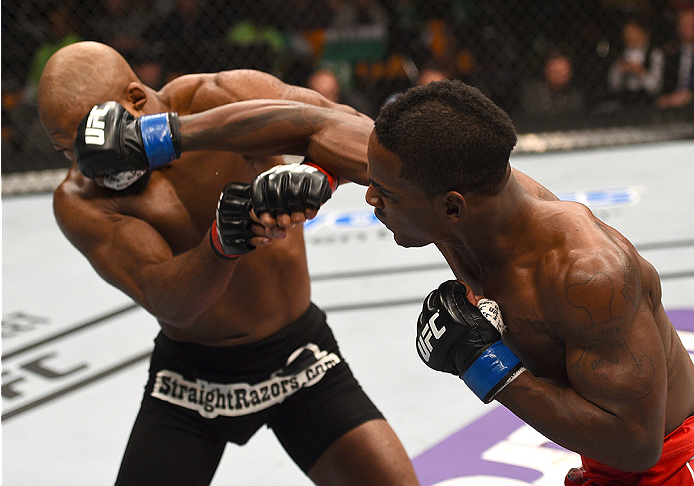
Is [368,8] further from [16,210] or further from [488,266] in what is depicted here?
[488,266]

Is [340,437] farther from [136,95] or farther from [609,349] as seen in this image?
[136,95]

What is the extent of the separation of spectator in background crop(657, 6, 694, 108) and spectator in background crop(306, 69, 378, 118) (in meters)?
2.41

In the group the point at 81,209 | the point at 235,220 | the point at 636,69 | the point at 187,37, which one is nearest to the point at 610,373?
the point at 235,220

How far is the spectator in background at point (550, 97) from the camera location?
19.6ft

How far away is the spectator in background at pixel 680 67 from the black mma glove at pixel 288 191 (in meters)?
5.33

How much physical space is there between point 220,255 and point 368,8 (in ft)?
16.5

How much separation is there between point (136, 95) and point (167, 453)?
861 mm

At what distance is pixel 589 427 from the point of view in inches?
44.8

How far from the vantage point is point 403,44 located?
602cm

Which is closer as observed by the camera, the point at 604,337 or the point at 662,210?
the point at 604,337

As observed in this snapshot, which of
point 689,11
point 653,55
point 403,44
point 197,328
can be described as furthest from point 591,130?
point 197,328

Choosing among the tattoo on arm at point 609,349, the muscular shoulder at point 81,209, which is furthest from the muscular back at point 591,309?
the muscular shoulder at point 81,209

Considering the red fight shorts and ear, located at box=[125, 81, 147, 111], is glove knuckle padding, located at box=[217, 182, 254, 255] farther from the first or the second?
the red fight shorts

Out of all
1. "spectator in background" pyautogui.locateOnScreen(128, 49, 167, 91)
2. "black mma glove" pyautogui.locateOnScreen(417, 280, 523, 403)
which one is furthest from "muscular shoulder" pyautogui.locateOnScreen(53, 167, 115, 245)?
"spectator in background" pyautogui.locateOnScreen(128, 49, 167, 91)
